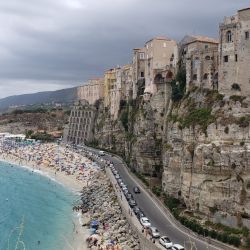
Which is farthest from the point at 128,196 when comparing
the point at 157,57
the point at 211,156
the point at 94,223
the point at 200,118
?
the point at 157,57

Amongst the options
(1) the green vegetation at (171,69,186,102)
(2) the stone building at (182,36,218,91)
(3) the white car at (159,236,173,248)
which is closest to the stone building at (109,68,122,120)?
(1) the green vegetation at (171,69,186,102)

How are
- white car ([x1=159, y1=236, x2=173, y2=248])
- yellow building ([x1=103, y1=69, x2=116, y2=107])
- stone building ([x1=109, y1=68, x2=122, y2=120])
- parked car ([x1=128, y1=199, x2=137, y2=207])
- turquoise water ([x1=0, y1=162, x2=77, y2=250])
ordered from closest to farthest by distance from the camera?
white car ([x1=159, y1=236, x2=173, y2=248]) < turquoise water ([x1=0, y1=162, x2=77, y2=250]) < parked car ([x1=128, y1=199, x2=137, y2=207]) < stone building ([x1=109, y1=68, x2=122, y2=120]) < yellow building ([x1=103, y1=69, x2=116, y2=107])

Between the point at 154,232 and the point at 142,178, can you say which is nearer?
the point at 154,232

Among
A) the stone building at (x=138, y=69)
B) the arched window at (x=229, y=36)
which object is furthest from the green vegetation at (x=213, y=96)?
the stone building at (x=138, y=69)

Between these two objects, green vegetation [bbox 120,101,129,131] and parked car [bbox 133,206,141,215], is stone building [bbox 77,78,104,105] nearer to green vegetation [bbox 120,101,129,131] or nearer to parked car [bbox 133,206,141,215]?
green vegetation [bbox 120,101,129,131]

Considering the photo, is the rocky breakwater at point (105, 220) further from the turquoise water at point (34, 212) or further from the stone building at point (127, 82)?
the stone building at point (127, 82)

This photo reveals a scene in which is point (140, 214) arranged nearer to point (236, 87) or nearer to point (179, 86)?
point (236, 87)
